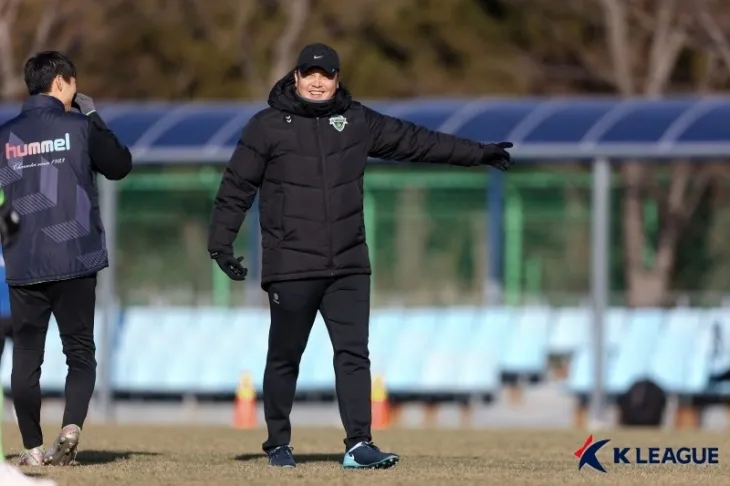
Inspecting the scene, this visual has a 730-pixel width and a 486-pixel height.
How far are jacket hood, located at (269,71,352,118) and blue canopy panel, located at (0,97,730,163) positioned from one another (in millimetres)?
9092

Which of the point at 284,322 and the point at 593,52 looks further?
the point at 593,52

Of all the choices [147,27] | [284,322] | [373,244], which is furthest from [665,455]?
[147,27]

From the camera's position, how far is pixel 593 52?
3130cm

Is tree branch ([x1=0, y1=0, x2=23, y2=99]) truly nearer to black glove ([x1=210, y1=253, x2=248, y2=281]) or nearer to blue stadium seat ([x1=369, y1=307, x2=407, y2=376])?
blue stadium seat ([x1=369, y1=307, x2=407, y2=376])

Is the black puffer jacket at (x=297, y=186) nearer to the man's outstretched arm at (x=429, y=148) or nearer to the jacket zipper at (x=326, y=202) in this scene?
the jacket zipper at (x=326, y=202)

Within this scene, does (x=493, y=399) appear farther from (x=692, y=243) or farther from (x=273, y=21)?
(x=273, y=21)

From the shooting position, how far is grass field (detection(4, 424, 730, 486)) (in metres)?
8.60

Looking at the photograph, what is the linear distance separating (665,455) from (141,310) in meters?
11.4

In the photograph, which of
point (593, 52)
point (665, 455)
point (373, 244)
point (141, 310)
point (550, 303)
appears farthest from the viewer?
point (593, 52)

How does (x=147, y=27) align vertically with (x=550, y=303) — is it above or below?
above

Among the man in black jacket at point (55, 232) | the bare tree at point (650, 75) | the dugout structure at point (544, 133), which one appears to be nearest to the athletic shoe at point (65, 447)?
the man in black jacket at point (55, 232)

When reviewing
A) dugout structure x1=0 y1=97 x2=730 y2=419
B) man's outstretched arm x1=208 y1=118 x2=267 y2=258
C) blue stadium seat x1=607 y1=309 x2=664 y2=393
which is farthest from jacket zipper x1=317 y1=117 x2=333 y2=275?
blue stadium seat x1=607 y1=309 x2=664 y2=393

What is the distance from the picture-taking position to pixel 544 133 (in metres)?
18.9

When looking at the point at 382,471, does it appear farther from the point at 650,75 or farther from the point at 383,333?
the point at 650,75
